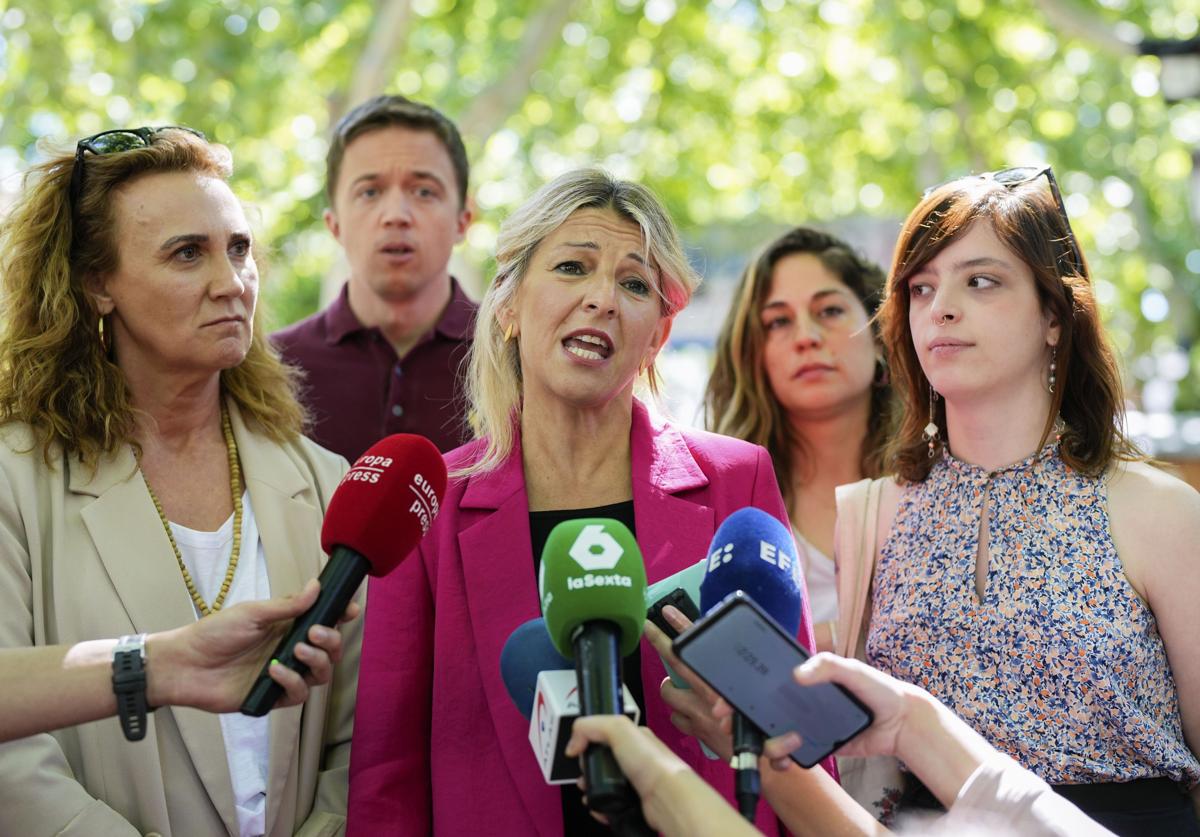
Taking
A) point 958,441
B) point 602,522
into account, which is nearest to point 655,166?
point 958,441

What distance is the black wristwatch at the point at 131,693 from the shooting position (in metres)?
2.41

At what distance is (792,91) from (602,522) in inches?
499

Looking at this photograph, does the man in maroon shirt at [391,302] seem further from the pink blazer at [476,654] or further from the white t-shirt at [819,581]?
the pink blazer at [476,654]

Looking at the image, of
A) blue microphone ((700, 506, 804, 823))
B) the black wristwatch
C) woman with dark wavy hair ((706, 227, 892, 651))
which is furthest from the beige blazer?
woman with dark wavy hair ((706, 227, 892, 651))

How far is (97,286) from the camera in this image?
329 cm

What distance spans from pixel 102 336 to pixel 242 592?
81 cm

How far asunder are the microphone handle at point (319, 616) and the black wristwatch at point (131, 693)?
214 mm

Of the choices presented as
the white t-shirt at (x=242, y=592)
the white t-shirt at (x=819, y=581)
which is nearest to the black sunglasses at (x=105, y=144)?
the white t-shirt at (x=242, y=592)

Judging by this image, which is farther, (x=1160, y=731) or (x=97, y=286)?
(x=97, y=286)

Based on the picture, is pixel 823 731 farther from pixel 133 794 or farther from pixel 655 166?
pixel 655 166

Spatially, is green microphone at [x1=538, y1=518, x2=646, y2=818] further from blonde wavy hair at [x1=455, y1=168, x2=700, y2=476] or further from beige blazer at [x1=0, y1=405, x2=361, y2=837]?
beige blazer at [x1=0, y1=405, x2=361, y2=837]

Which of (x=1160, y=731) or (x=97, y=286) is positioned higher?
(x=97, y=286)

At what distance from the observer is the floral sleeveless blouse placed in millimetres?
2811

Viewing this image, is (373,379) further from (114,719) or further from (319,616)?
(319,616)
